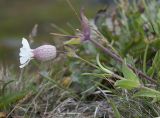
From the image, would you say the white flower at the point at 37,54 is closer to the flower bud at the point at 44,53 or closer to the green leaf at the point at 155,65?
the flower bud at the point at 44,53

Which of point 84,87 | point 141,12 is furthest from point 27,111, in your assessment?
point 141,12

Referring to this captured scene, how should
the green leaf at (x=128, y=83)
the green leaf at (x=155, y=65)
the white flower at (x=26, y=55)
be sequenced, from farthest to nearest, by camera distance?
the green leaf at (x=155, y=65), the white flower at (x=26, y=55), the green leaf at (x=128, y=83)

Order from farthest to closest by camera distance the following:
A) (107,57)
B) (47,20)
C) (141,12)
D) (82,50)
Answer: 1. (47,20)
2. (141,12)
3. (82,50)
4. (107,57)

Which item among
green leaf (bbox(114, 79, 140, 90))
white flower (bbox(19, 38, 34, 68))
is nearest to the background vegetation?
green leaf (bbox(114, 79, 140, 90))

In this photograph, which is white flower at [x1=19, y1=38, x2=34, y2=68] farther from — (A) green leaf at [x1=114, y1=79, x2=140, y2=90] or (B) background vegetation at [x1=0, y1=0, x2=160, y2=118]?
(A) green leaf at [x1=114, y1=79, x2=140, y2=90]

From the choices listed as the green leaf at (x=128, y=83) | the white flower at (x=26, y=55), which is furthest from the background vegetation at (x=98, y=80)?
the white flower at (x=26, y=55)

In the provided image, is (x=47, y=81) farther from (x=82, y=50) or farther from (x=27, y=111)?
(x=82, y=50)

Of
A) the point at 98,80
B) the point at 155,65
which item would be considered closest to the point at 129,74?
the point at 155,65

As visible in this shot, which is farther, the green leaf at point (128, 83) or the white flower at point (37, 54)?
the white flower at point (37, 54)

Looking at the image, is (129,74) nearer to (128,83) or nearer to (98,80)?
(128,83)

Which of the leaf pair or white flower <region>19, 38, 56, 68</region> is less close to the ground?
white flower <region>19, 38, 56, 68</region>

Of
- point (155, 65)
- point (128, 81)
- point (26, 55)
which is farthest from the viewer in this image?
point (155, 65)
